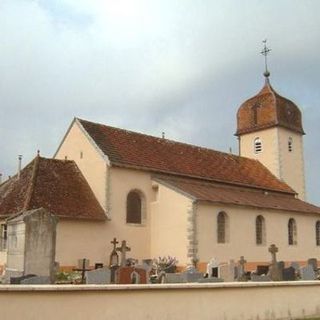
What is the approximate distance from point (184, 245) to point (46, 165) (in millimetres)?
7659

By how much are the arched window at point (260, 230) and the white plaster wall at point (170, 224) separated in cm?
545

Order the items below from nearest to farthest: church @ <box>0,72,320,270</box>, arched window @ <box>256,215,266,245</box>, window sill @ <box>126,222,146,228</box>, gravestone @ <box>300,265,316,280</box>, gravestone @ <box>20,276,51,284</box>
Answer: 1. gravestone @ <box>20,276,51,284</box>
2. gravestone @ <box>300,265,316,280</box>
3. church @ <box>0,72,320,270</box>
4. window sill @ <box>126,222,146,228</box>
5. arched window @ <box>256,215,266,245</box>

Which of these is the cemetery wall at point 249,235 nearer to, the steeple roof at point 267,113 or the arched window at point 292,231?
the arched window at point 292,231

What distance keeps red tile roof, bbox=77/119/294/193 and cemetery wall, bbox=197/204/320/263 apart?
9.65 ft

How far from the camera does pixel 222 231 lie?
989 inches

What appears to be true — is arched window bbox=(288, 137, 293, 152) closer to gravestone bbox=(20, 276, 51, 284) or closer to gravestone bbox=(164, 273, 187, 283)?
gravestone bbox=(164, 273, 187, 283)

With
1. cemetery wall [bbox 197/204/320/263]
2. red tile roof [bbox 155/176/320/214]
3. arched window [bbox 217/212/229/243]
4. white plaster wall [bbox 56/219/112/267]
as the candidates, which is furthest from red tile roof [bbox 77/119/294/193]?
white plaster wall [bbox 56/219/112/267]

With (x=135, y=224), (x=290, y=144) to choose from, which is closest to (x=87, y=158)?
(x=135, y=224)

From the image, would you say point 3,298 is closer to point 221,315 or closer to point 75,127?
point 221,315

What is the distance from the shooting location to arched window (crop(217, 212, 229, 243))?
24.9 meters

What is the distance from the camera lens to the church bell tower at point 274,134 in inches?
1399

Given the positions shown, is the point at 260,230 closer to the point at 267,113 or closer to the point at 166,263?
the point at 166,263

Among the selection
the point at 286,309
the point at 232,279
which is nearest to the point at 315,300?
the point at 286,309

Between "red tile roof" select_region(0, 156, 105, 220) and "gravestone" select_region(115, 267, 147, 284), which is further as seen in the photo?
"red tile roof" select_region(0, 156, 105, 220)
